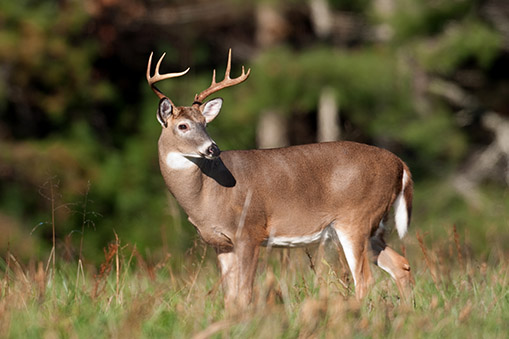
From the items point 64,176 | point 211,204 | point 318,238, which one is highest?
point 211,204

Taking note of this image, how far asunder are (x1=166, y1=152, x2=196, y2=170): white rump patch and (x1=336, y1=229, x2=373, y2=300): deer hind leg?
98 centimetres

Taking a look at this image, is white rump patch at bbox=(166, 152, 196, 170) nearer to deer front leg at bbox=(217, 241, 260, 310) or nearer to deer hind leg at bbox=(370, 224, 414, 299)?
deer front leg at bbox=(217, 241, 260, 310)

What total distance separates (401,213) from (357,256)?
0.53 metres

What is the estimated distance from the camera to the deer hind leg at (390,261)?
5.12 meters

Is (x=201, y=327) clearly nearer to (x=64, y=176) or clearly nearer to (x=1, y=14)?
(x=64, y=176)

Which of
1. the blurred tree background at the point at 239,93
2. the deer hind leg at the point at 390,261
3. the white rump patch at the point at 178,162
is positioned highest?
the white rump patch at the point at 178,162

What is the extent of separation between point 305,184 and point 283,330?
6.12 ft

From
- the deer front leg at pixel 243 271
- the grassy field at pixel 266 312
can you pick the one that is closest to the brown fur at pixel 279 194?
the deer front leg at pixel 243 271

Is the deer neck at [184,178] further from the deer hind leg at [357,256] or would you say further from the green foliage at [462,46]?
the green foliage at [462,46]

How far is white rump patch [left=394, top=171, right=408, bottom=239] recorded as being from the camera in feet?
17.7

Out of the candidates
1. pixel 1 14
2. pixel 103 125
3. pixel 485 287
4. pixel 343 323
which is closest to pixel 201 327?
pixel 343 323

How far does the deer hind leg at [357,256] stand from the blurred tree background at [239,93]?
7.70 metres

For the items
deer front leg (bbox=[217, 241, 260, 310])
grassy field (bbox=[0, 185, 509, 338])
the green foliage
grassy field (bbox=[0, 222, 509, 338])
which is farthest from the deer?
the green foliage

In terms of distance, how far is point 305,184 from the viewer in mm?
5148
